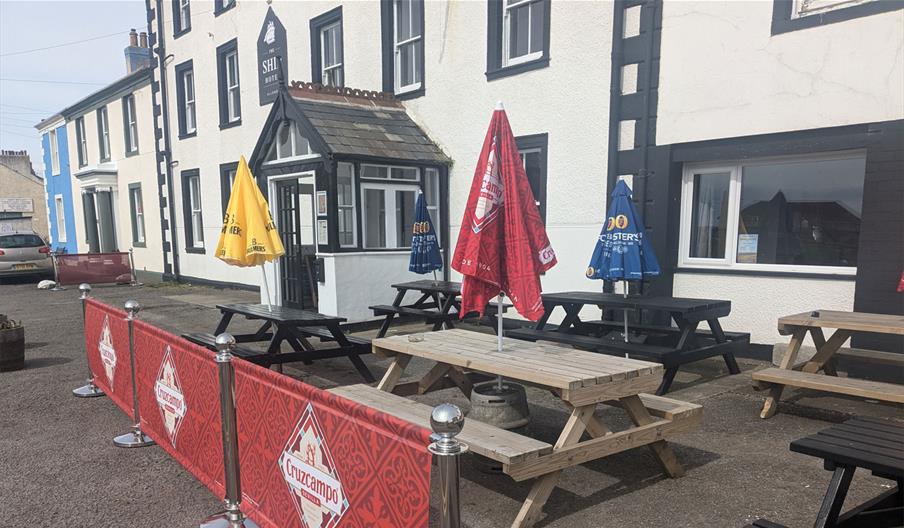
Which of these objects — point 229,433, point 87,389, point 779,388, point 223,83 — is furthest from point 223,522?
point 223,83

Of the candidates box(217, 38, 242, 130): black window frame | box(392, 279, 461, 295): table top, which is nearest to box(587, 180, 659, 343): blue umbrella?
box(392, 279, 461, 295): table top

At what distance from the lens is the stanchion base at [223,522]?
304 cm

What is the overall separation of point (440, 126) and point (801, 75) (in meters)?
5.62

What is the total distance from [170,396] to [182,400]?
0.89 ft

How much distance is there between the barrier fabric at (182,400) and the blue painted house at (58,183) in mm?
23052

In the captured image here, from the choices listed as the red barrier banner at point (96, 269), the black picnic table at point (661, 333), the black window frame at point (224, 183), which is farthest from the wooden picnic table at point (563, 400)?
the red barrier banner at point (96, 269)

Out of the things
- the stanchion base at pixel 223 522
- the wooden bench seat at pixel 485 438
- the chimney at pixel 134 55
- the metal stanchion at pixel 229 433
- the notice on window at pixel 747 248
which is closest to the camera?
Result: the wooden bench seat at pixel 485 438

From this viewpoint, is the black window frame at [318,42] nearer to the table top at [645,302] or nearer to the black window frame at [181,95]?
the black window frame at [181,95]

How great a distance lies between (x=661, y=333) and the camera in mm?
6227

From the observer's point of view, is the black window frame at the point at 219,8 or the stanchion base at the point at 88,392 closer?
the stanchion base at the point at 88,392

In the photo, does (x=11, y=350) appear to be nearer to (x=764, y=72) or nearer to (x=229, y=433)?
(x=229, y=433)

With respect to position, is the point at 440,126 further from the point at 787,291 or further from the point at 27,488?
the point at 27,488

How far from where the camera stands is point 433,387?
4594 mm

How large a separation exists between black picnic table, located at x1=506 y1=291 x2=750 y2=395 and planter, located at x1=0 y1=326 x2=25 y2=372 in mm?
6056
